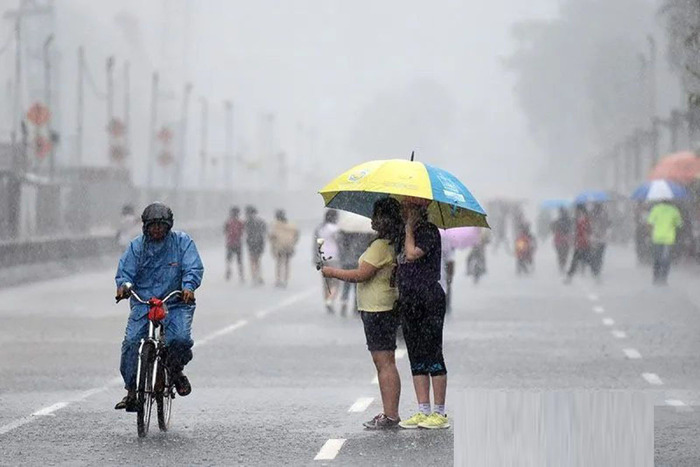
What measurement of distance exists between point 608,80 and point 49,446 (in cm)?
11590

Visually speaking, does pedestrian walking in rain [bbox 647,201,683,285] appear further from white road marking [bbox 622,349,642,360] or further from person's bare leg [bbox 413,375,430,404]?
person's bare leg [bbox 413,375,430,404]

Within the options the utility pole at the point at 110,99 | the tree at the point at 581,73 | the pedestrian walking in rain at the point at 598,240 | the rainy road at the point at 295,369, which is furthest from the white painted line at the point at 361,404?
the tree at the point at 581,73

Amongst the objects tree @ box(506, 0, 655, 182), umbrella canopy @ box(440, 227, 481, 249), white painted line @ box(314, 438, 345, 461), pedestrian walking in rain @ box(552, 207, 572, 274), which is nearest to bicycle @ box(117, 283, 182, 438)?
white painted line @ box(314, 438, 345, 461)

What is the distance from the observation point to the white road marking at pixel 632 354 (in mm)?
19875

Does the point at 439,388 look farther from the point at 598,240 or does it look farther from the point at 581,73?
the point at 581,73

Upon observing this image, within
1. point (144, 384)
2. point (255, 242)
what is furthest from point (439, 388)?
point (255, 242)

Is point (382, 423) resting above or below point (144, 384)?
below

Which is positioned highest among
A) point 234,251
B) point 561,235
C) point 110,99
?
point 110,99

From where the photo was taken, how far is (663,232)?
3691 centimetres

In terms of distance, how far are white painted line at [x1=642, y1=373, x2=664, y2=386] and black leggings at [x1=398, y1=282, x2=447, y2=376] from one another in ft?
14.5

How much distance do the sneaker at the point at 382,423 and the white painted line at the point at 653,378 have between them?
441 centimetres

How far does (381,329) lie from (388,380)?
0.35m

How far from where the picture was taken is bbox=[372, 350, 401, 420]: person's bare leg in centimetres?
1304

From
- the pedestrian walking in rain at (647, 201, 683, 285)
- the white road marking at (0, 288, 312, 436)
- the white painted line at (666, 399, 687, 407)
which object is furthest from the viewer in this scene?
the pedestrian walking in rain at (647, 201, 683, 285)
